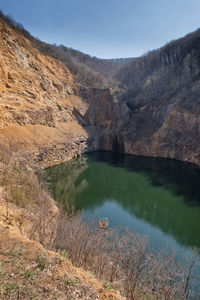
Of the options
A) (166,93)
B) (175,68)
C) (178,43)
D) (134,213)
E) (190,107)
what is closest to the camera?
(134,213)

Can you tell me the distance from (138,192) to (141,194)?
1.83 ft

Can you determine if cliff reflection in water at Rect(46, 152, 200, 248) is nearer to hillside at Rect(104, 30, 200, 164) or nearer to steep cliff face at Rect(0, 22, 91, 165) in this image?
hillside at Rect(104, 30, 200, 164)

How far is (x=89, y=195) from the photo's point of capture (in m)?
18.1

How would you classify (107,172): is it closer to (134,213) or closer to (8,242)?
(134,213)

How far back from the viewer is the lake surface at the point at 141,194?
1263cm

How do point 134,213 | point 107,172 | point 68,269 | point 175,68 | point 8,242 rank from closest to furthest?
point 68,269, point 8,242, point 134,213, point 107,172, point 175,68

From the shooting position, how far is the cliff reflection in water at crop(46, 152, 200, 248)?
13.6 meters

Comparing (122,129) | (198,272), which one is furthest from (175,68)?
(198,272)

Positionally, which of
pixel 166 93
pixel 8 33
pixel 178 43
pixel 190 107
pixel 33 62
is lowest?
pixel 190 107

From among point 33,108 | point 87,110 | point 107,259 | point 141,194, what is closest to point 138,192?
point 141,194

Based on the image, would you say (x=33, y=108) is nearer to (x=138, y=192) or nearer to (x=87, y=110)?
(x=87, y=110)

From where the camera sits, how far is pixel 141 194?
18812mm

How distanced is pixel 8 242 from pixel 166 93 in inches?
1428

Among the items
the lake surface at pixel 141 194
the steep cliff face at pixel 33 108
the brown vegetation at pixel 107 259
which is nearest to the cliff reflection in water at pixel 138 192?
the lake surface at pixel 141 194
